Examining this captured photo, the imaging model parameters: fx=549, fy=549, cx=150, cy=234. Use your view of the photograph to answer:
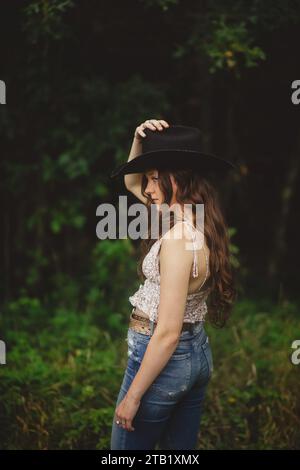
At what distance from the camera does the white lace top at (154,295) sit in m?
2.32

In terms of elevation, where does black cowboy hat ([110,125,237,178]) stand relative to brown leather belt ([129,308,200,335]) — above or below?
above

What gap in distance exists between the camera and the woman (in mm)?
2205

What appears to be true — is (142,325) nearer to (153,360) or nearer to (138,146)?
(153,360)

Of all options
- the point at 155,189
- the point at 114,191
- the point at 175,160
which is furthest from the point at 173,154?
the point at 114,191

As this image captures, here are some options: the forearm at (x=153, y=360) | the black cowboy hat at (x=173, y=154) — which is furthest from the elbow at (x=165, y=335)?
the black cowboy hat at (x=173, y=154)

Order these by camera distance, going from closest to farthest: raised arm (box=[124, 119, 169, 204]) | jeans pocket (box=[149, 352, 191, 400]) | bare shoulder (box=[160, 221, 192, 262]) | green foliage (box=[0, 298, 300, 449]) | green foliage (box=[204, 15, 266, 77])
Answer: bare shoulder (box=[160, 221, 192, 262])
jeans pocket (box=[149, 352, 191, 400])
raised arm (box=[124, 119, 169, 204])
green foliage (box=[0, 298, 300, 449])
green foliage (box=[204, 15, 266, 77])

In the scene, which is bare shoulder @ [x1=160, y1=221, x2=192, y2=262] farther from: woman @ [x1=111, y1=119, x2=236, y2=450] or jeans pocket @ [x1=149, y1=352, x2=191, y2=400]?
jeans pocket @ [x1=149, y1=352, x2=191, y2=400]

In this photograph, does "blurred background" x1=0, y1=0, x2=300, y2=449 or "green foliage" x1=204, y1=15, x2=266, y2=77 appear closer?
"blurred background" x1=0, y1=0, x2=300, y2=449

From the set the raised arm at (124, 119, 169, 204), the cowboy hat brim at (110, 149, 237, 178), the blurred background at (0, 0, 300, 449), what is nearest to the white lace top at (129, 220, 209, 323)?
the cowboy hat brim at (110, 149, 237, 178)

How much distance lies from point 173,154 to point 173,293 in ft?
2.06

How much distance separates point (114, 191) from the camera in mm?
5855

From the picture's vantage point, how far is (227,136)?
21.3 feet

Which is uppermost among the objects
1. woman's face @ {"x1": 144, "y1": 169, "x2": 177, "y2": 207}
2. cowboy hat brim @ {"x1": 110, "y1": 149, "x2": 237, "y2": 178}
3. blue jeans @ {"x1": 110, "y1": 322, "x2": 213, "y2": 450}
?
cowboy hat brim @ {"x1": 110, "y1": 149, "x2": 237, "y2": 178}
